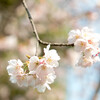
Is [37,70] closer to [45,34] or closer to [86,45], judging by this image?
[86,45]

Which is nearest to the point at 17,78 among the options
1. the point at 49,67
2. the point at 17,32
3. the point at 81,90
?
the point at 49,67

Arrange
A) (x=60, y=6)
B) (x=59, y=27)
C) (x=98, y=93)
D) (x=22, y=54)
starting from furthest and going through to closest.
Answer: (x=60, y=6) < (x=59, y=27) < (x=22, y=54) < (x=98, y=93)

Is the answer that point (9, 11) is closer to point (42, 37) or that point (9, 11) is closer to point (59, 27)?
point (42, 37)

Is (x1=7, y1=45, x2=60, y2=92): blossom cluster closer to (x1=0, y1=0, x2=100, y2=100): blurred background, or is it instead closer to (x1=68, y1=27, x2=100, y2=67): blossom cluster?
(x1=68, y1=27, x2=100, y2=67): blossom cluster

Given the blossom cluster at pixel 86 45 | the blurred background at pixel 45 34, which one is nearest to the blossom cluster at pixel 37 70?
the blossom cluster at pixel 86 45

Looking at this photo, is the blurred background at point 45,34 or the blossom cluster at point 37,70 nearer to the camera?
the blossom cluster at point 37,70

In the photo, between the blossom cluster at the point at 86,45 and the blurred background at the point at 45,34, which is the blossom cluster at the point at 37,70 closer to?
the blossom cluster at the point at 86,45
